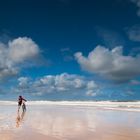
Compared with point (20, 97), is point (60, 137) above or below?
below

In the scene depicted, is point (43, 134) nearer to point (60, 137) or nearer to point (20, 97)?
point (60, 137)

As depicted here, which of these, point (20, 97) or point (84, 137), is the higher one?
Answer: point (20, 97)

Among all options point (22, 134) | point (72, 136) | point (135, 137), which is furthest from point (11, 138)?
point (135, 137)

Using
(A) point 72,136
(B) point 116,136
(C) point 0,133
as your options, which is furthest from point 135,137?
(C) point 0,133

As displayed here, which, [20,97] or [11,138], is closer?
[11,138]

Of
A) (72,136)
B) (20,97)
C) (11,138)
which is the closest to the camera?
(11,138)

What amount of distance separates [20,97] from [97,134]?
17986 millimetres

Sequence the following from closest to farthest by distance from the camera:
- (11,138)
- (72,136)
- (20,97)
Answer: (11,138) → (72,136) → (20,97)

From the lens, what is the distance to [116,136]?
56.9 feet

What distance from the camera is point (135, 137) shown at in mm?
17031

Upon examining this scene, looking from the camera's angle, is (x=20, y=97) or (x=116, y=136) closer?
(x=116, y=136)

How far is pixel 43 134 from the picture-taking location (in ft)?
58.4

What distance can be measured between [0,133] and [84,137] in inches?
182

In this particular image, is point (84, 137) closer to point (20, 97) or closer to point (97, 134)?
point (97, 134)
